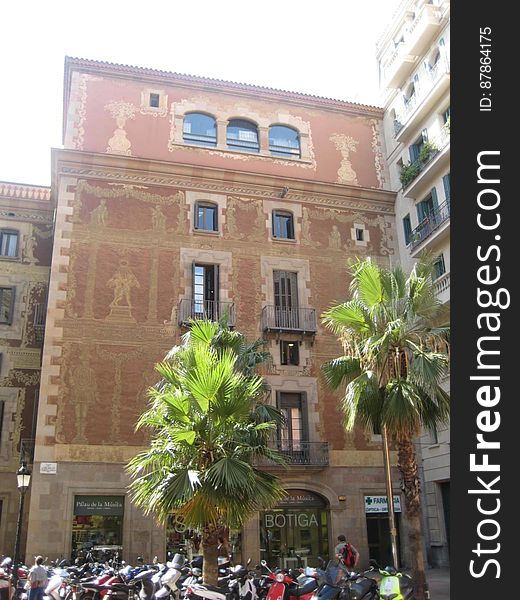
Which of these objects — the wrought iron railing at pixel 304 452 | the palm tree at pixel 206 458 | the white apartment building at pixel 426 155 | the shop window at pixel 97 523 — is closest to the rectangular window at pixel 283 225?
the white apartment building at pixel 426 155

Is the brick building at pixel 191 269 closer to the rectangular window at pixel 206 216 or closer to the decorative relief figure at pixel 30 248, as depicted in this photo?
the rectangular window at pixel 206 216

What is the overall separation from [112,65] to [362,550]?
808 inches

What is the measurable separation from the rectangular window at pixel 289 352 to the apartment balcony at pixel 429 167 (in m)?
7.81

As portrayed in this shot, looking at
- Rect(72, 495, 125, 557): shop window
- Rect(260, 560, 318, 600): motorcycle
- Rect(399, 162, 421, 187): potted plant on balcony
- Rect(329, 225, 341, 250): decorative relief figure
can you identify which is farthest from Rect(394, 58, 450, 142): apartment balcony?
Rect(260, 560, 318, 600): motorcycle

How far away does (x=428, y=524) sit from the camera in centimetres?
2336

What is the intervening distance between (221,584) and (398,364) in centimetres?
589

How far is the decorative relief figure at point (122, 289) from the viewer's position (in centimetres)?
2198

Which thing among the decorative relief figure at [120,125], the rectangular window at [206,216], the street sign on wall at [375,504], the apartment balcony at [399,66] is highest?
the apartment balcony at [399,66]

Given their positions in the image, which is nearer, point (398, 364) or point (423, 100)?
point (398, 364)

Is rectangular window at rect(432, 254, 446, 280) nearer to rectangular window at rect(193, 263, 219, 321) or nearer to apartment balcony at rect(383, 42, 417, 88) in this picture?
rectangular window at rect(193, 263, 219, 321)

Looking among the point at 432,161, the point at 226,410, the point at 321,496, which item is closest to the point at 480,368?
the point at 226,410

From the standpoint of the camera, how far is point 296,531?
21.6 m

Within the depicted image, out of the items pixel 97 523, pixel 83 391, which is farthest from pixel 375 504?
pixel 83 391

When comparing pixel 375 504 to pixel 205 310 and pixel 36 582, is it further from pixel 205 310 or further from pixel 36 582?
pixel 36 582
